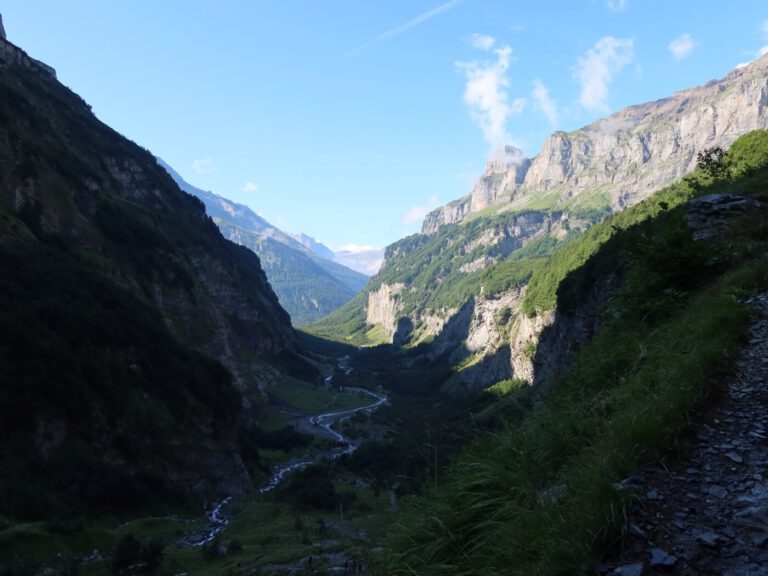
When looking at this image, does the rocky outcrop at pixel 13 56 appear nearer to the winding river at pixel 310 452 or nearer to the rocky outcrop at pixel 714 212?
the winding river at pixel 310 452

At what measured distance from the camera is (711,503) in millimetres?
5469

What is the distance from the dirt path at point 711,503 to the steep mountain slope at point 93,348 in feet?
170

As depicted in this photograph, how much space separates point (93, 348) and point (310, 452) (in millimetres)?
56069

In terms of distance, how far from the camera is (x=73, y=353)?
5716cm

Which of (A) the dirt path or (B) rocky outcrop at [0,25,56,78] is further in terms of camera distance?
(B) rocky outcrop at [0,25,56,78]

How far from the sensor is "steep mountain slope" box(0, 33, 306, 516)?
4931 cm

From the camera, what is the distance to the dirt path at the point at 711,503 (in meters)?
4.79

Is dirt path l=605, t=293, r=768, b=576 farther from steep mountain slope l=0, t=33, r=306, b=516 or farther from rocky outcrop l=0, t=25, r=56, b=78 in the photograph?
rocky outcrop l=0, t=25, r=56, b=78

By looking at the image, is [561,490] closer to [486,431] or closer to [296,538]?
[486,431]

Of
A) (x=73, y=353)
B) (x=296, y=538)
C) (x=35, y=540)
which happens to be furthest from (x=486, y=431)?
(x=73, y=353)

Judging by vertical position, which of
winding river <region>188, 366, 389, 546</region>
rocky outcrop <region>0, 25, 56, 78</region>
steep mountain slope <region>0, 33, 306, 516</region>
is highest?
rocky outcrop <region>0, 25, 56, 78</region>

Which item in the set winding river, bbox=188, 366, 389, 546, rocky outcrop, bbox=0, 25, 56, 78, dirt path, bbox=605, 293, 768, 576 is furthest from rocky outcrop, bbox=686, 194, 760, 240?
rocky outcrop, bbox=0, 25, 56, 78

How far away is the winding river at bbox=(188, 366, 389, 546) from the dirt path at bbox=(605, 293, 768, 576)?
177 feet

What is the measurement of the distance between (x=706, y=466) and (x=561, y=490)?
1.77 m
